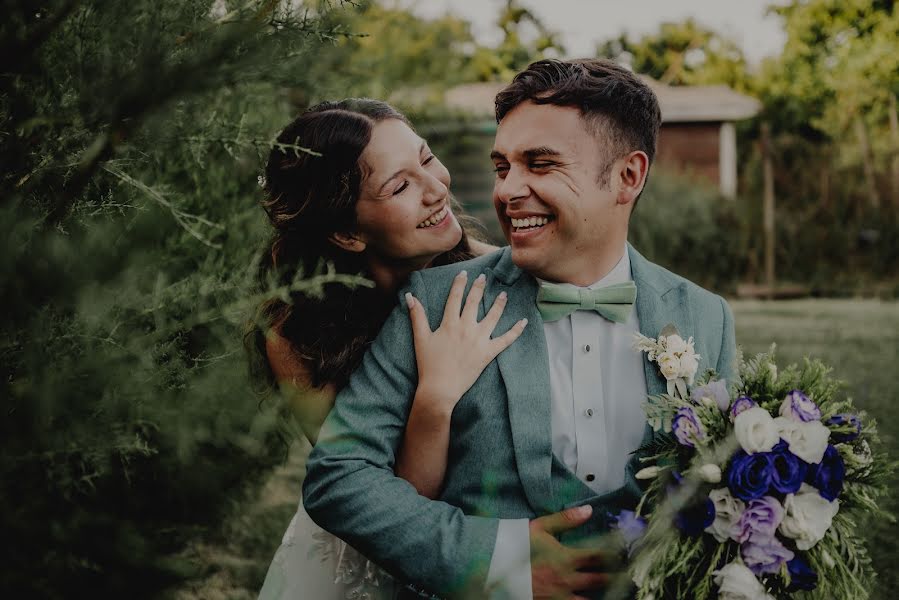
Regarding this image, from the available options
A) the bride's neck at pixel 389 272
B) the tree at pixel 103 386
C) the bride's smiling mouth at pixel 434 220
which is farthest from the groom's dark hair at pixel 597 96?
the tree at pixel 103 386

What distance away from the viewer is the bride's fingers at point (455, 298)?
261cm

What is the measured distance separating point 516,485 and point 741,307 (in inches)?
566

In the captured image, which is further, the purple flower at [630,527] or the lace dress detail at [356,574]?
the lace dress detail at [356,574]

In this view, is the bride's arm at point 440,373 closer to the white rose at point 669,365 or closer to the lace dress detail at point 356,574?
the white rose at point 669,365

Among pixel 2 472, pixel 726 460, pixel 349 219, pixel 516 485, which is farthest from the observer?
pixel 349 219

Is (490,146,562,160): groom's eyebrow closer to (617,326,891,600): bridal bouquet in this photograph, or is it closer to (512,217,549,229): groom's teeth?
(512,217,549,229): groom's teeth

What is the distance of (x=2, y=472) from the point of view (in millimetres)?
928

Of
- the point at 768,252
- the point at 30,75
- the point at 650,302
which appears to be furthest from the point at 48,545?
the point at 768,252

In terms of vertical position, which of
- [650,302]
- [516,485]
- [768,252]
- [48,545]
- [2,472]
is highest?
[2,472]

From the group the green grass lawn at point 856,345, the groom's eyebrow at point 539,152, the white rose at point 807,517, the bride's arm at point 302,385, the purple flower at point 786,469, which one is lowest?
the green grass lawn at point 856,345

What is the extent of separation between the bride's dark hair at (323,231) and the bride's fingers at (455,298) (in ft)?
1.74

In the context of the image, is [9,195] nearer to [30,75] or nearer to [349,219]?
[30,75]

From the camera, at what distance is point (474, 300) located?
264 cm

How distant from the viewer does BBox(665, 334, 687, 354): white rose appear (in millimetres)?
2414
